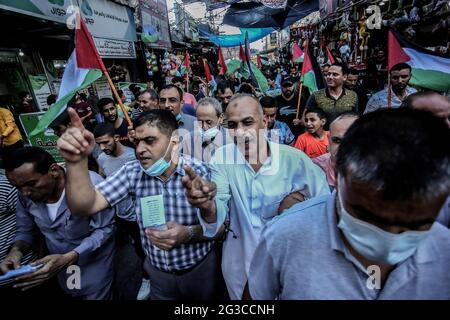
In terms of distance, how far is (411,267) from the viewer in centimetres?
96

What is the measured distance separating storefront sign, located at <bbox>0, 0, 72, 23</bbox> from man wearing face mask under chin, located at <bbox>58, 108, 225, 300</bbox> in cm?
497

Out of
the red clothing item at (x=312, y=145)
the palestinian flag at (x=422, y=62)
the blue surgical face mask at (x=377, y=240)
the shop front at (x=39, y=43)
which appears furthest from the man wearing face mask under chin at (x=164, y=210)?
the shop front at (x=39, y=43)

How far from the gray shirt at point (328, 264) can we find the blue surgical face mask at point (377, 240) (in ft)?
0.15

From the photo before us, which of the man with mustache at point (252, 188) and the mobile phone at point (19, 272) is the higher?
the man with mustache at point (252, 188)

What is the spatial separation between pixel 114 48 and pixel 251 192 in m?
9.37

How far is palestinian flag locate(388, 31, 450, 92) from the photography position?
319 cm

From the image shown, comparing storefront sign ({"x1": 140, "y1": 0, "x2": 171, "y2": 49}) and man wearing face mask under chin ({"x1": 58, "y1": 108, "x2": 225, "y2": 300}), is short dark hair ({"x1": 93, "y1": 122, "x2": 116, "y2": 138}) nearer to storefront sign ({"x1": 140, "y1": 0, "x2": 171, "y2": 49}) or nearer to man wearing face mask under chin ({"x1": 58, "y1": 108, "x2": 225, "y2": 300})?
man wearing face mask under chin ({"x1": 58, "y1": 108, "x2": 225, "y2": 300})

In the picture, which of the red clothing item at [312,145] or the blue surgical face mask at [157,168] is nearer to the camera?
the blue surgical face mask at [157,168]

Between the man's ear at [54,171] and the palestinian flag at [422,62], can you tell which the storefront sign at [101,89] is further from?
the palestinian flag at [422,62]

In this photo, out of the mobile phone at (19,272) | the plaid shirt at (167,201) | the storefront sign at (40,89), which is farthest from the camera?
the storefront sign at (40,89)

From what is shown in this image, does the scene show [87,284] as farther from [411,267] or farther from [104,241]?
[411,267]

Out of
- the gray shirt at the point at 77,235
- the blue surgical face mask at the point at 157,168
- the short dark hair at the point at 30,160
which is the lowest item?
the gray shirt at the point at 77,235

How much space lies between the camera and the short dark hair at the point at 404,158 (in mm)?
780
